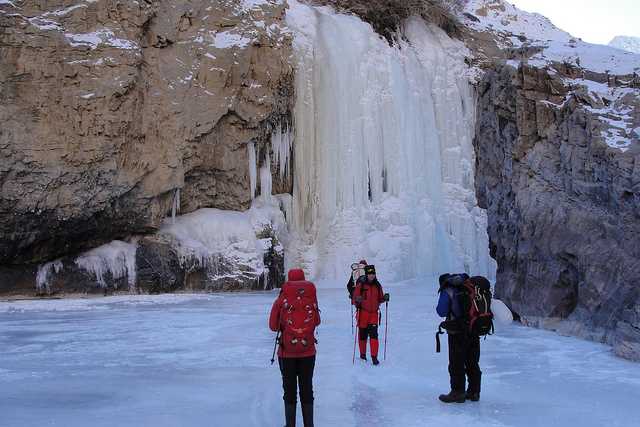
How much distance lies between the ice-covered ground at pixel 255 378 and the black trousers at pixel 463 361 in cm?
21

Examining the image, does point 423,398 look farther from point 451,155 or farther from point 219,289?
point 451,155

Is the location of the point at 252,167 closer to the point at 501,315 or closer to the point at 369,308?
the point at 369,308

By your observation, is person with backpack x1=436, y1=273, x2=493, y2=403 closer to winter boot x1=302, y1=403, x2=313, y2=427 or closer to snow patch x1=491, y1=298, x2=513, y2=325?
snow patch x1=491, y1=298, x2=513, y2=325

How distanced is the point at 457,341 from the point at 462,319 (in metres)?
0.23

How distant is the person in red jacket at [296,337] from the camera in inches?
192

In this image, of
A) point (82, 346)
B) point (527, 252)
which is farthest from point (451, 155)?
point (82, 346)

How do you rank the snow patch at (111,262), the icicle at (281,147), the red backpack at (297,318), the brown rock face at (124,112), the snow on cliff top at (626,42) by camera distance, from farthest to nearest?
1. the snow on cliff top at (626,42)
2. the icicle at (281,147)
3. the snow patch at (111,262)
4. the brown rock face at (124,112)
5. the red backpack at (297,318)

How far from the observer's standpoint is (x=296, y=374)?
4.98m

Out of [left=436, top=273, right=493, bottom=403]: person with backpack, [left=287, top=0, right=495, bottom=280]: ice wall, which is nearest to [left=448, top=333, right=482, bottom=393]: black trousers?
[left=436, top=273, right=493, bottom=403]: person with backpack

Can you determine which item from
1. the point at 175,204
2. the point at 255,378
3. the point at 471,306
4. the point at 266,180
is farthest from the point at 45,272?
the point at 471,306

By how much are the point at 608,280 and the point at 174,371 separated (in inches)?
253

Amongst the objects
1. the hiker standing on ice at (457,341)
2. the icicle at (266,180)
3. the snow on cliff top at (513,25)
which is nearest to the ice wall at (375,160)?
the icicle at (266,180)

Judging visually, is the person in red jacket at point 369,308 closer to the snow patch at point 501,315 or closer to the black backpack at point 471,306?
the snow patch at point 501,315

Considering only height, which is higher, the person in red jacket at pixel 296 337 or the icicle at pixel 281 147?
the icicle at pixel 281 147
